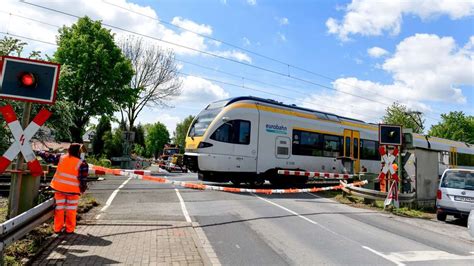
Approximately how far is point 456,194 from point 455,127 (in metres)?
72.3

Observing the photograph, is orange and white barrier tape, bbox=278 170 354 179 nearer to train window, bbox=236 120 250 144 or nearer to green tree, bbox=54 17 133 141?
train window, bbox=236 120 250 144

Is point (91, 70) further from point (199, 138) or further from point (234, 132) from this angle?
point (234, 132)

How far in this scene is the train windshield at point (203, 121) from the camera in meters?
15.1

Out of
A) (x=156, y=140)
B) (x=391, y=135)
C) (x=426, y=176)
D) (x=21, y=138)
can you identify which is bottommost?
(x=426, y=176)

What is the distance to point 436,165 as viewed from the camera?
1520 centimetres

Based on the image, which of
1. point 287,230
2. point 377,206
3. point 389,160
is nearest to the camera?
point 287,230

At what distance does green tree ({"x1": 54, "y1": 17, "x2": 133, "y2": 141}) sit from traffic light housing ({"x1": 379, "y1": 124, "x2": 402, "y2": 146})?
72.8ft

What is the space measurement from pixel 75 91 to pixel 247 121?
1842 cm

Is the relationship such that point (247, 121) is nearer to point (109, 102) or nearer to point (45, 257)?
point (45, 257)

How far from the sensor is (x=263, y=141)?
15672 millimetres

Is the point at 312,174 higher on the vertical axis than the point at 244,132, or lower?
lower

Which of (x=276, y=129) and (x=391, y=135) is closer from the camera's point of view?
(x=391, y=135)

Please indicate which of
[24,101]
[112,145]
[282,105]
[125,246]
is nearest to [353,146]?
[282,105]

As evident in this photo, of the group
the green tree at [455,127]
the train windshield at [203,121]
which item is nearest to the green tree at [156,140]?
the green tree at [455,127]
